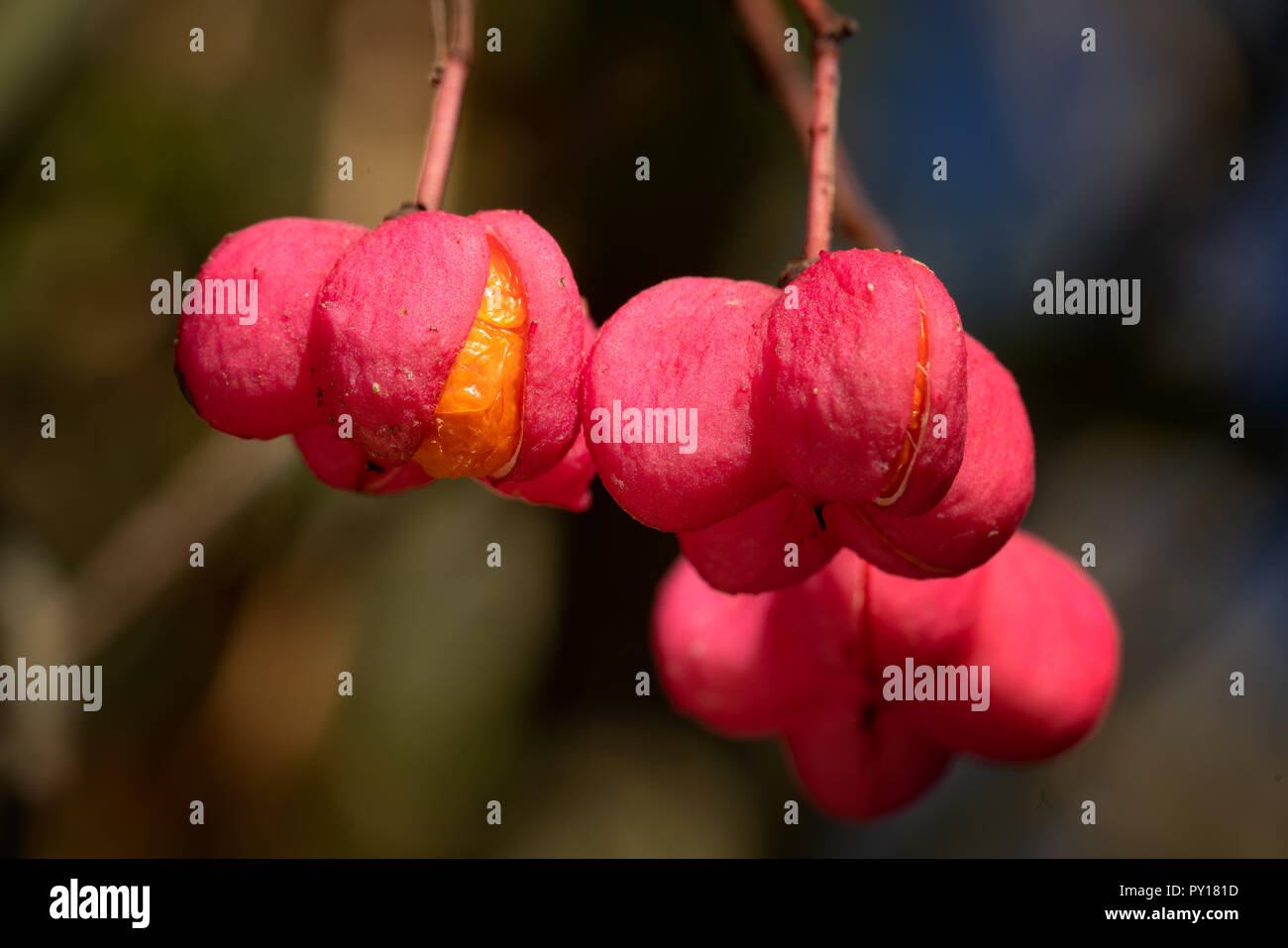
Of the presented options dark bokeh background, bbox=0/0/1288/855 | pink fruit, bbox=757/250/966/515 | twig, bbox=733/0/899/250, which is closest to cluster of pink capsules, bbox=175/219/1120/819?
pink fruit, bbox=757/250/966/515

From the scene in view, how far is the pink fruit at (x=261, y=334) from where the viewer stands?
59 cm

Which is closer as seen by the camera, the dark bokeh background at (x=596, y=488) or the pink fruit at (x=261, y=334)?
the pink fruit at (x=261, y=334)

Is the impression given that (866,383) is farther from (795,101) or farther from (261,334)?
(795,101)

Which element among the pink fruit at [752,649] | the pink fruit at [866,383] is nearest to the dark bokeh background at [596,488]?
the pink fruit at [752,649]

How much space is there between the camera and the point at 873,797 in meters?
0.92

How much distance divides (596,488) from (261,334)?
3.02ft

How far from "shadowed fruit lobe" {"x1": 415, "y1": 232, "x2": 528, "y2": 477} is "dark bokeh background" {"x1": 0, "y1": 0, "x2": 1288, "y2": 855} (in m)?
0.77

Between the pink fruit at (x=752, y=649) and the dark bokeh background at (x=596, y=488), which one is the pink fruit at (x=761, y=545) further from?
the dark bokeh background at (x=596, y=488)

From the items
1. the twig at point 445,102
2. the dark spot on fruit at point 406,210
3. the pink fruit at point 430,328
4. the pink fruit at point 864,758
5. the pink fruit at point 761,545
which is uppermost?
the twig at point 445,102

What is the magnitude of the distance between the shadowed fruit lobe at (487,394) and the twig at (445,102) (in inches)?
2.0

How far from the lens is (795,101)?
0.85 m

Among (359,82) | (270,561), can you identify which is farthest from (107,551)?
(359,82)

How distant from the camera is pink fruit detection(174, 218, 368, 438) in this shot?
59cm
